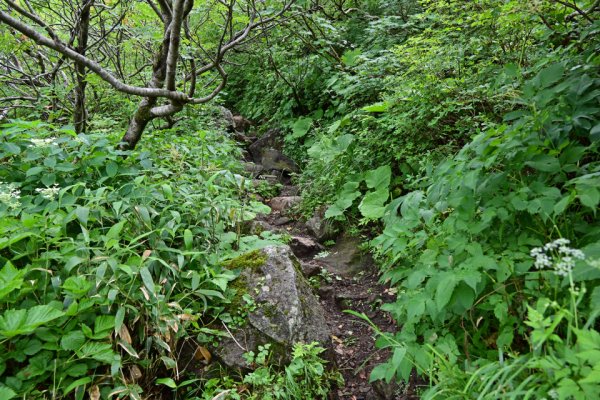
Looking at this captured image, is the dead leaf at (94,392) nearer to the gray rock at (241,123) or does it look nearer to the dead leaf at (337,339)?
the dead leaf at (337,339)

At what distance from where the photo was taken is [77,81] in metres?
4.06

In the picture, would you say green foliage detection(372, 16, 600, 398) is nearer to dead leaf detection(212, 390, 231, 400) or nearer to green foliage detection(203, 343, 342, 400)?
green foliage detection(203, 343, 342, 400)

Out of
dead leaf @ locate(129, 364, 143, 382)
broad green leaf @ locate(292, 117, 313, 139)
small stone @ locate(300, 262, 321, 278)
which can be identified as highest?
broad green leaf @ locate(292, 117, 313, 139)

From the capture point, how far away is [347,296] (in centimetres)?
372

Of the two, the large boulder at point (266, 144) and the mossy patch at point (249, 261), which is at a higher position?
the large boulder at point (266, 144)

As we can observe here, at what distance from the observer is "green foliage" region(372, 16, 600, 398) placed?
1820 mm

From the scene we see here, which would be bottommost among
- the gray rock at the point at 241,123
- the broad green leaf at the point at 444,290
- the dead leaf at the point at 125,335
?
the dead leaf at the point at 125,335

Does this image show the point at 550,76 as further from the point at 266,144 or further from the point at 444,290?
the point at 266,144

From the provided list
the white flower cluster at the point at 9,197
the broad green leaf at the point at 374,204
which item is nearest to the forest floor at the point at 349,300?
the broad green leaf at the point at 374,204

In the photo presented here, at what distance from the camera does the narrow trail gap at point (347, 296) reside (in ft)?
8.83

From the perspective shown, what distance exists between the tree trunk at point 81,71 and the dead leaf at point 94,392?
3013mm

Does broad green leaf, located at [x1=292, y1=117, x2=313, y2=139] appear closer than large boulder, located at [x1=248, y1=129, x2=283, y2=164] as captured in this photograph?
Yes

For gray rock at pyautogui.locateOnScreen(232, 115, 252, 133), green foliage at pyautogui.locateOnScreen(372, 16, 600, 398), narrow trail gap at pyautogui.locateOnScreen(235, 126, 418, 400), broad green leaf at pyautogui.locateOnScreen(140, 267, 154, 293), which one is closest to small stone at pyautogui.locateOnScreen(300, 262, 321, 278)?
narrow trail gap at pyautogui.locateOnScreen(235, 126, 418, 400)

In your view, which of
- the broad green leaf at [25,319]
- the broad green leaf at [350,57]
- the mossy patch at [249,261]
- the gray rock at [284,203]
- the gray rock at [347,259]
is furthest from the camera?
the broad green leaf at [350,57]
